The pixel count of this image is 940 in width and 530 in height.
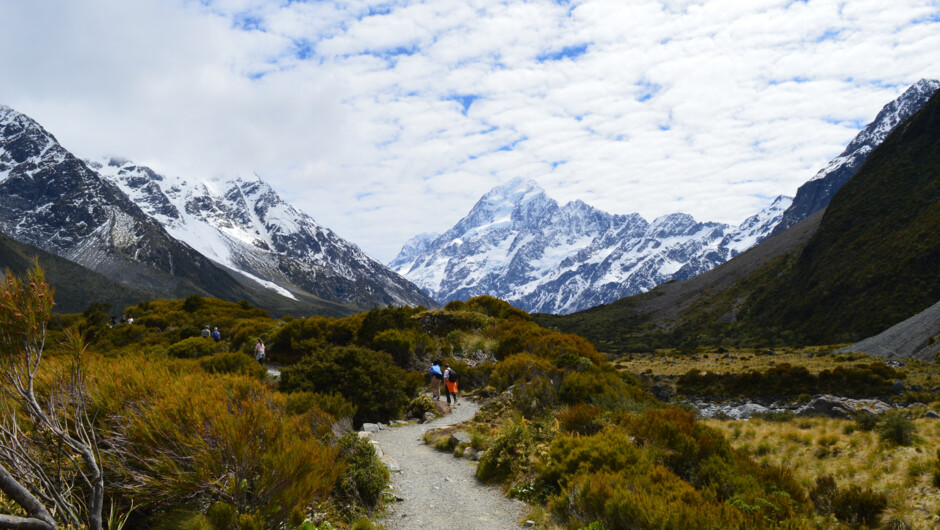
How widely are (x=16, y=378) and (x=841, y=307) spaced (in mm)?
82411

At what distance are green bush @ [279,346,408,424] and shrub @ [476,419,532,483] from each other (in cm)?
585

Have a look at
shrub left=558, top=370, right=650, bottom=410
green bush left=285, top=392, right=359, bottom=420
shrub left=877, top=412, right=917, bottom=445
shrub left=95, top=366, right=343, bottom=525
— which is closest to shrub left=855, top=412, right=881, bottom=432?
shrub left=877, top=412, right=917, bottom=445

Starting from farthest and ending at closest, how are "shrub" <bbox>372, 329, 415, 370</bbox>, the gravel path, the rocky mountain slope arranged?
1. the rocky mountain slope
2. "shrub" <bbox>372, 329, 415, 370</bbox>
3. the gravel path

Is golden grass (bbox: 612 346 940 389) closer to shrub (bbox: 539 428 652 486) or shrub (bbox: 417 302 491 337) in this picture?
shrub (bbox: 417 302 491 337)

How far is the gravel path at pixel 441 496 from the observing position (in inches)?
308

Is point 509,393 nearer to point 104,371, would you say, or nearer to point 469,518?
point 469,518

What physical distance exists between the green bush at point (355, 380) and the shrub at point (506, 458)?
230 inches

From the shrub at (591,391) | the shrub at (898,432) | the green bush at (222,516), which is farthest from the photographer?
the shrub at (591,391)

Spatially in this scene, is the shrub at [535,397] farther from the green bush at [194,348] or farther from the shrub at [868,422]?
the green bush at [194,348]

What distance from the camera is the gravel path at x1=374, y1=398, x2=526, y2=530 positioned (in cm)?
782

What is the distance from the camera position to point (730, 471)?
7.68 meters

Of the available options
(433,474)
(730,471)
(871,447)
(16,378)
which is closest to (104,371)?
(16,378)

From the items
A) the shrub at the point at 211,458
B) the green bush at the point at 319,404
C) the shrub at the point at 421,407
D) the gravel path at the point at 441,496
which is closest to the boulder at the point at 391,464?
the gravel path at the point at 441,496

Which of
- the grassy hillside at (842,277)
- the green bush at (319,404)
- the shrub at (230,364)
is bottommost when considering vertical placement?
the shrub at (230,364)
